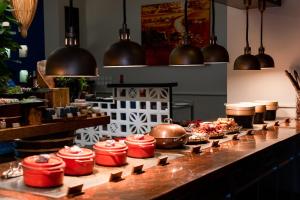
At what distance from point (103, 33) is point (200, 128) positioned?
6.76m

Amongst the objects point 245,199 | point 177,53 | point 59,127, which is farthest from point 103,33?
point 245,199

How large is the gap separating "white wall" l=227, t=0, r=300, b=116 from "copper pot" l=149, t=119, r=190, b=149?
2.39m

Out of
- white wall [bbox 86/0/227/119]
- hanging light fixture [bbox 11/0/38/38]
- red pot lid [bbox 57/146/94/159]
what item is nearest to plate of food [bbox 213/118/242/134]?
red pot lid [bbox 57/146/94/159]

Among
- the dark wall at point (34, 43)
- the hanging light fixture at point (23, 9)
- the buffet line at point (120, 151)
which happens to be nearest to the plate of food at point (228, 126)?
the buffet line at point (120, 151)

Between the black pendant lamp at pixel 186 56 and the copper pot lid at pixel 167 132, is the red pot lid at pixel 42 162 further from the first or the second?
the black pendant lamp at pixel 186 56

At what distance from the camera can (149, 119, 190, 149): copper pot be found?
117 inches

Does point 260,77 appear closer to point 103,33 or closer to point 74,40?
point 74,40

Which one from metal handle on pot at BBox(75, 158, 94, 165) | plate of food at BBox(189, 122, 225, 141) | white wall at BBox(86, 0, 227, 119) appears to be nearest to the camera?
metal handle on pot at BBox(75, 158, 94, 165)

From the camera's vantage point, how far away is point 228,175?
2.72m

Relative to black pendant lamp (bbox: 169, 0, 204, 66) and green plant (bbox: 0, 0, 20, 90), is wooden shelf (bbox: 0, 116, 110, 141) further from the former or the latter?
black pendant lamp (bbox: 169, 0, 204, 66)

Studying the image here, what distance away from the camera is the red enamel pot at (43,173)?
201 centimetres

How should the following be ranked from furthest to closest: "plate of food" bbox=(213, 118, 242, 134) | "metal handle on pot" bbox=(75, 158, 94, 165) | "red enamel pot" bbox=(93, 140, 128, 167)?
"plate of food" bbox=(213, 118, 242, 134) → "red enamel pot" bbox=(93, 140, 128, 167) → "metal handle on pot" bbox=(75, 158, 94, 165)

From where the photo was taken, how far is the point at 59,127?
5.30 meters

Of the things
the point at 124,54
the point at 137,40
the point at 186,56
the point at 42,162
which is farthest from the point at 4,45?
the point at 137,40
